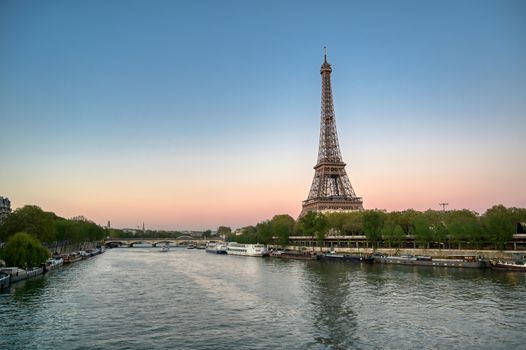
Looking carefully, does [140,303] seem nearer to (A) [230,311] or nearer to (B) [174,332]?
(A) [230,311]

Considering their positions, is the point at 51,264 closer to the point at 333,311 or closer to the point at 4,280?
the point at 4,280

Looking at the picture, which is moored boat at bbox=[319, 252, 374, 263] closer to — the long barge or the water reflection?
the long barge

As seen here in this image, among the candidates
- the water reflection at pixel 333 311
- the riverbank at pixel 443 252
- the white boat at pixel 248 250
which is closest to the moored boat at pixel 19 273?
the water reflection at pixel 333 311

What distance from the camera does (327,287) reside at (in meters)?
45.0

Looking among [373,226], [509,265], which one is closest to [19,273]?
[509,265]

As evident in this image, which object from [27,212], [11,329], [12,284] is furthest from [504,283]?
[27,212]

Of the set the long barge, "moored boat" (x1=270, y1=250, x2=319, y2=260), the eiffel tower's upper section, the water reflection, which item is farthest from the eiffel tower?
the water reflection

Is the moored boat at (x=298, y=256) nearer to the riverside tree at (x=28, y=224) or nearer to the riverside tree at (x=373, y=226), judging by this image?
the riverside tree at (x=373, y=226)

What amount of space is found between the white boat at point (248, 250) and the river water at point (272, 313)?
180 ft

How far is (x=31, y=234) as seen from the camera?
251 ft

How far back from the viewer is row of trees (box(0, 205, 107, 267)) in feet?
178

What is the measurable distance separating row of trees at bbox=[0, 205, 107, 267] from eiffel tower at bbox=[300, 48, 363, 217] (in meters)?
63.9

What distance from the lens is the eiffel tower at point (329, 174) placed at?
123 m

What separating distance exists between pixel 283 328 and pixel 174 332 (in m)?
6.70
